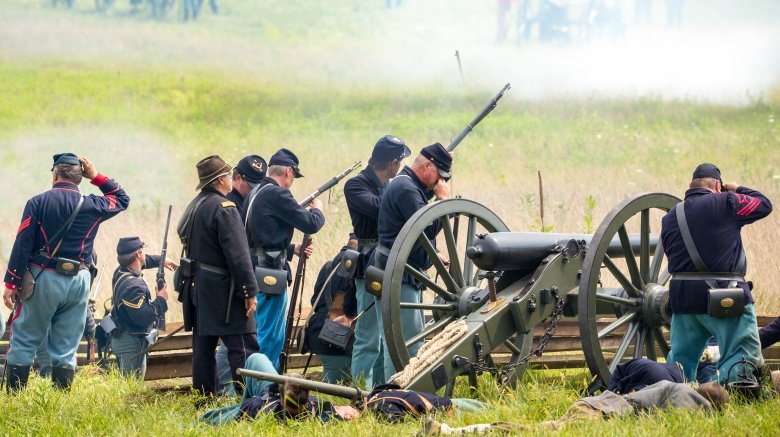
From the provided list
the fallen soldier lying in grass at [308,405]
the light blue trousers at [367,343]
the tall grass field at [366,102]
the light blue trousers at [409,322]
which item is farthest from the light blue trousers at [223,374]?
the tall grass field at [366,102]

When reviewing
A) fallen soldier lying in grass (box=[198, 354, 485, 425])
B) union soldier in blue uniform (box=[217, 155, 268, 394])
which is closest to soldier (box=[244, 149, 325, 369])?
union soldier in blue uniform (box=[217, 155, 268, 394])

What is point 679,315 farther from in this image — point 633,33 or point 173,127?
point 633,33

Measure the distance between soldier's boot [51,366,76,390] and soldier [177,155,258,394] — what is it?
1.24 m

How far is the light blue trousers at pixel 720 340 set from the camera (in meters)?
7.02

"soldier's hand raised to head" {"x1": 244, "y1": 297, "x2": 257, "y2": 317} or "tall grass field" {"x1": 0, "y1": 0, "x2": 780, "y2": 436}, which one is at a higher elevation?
"tall grass field" {"x1": 0, "y1": 0, "x2": 780, "y2": 436}

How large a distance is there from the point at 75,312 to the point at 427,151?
2.64 m

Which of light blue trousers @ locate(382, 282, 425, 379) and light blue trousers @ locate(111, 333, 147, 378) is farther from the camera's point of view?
light blue trousers @ locate(111, 333, 147, 378)

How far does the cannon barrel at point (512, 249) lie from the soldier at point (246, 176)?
225cm

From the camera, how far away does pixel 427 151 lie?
765 cm

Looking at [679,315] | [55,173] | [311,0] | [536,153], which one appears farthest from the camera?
[311,0]

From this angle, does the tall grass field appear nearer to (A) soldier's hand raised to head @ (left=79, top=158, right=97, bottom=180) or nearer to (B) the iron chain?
(A) soldier's hand raised to head @ (left=79, top=158, right=97, bottom=180)

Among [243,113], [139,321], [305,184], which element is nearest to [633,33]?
[243,113]

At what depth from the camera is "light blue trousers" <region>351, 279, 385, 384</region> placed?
26.0 ft

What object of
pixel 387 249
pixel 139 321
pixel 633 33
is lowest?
pixel 139 321
